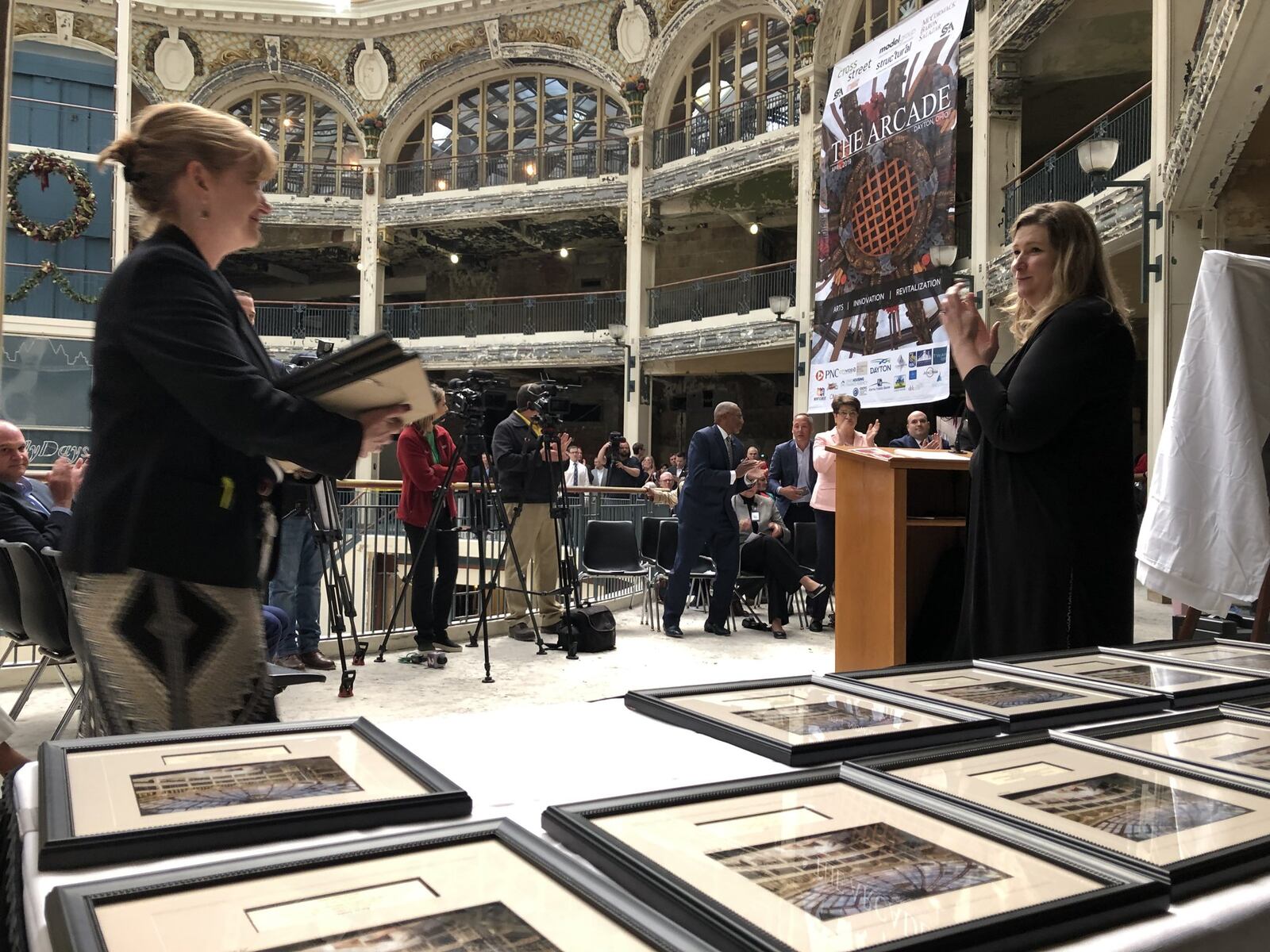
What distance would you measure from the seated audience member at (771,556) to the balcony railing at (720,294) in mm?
8994

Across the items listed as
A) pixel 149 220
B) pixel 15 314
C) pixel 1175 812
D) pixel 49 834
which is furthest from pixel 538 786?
pixel 15 314

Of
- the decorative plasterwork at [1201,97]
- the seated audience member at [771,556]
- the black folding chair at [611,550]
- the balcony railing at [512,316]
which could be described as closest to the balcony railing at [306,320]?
the balcony railing at [512,316]

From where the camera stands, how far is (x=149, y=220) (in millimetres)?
1433

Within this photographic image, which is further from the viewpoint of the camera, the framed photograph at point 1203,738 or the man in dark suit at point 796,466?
the man in dark suit at point 796,466

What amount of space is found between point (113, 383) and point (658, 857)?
1.03 m

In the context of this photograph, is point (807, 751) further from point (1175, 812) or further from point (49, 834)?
point (49, 834)

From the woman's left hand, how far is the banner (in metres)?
8.71

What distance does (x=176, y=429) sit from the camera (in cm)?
130

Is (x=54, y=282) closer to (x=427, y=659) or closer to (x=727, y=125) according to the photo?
(x=427, y=659)

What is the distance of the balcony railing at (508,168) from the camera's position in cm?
1936

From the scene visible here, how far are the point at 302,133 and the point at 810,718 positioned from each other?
76.7ft

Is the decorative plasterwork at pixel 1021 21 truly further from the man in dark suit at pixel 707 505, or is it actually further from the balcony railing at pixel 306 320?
the balcony railing at pixel 306 320

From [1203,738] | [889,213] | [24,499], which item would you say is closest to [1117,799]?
[1203,738]

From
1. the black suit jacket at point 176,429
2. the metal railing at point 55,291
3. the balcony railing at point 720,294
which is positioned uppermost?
the balcony railing at point 720,294
